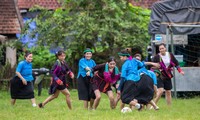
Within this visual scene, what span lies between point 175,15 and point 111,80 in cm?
817

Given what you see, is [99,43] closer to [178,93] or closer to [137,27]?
[137,27]

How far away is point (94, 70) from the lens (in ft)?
57.1

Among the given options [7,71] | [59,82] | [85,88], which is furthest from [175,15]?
[59,82]

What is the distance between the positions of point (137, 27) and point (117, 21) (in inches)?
40.8

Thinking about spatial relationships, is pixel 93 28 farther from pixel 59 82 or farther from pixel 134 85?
pixel 134 85

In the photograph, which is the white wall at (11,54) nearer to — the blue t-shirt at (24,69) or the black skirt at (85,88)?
the blue t-shirt at (24,69)

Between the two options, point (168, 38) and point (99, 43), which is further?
point (99, 43)

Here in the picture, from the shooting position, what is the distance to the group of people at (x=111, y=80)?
1633 centimetres

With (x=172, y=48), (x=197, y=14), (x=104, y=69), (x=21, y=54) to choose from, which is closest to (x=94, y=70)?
(x=104, y=69)

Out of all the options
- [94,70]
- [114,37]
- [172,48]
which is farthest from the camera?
[114,37]

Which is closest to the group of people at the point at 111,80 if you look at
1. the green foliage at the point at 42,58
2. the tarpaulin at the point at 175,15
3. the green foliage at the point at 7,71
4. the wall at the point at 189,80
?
the wall at the point at 189,80

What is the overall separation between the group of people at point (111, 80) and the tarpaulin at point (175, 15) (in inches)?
237

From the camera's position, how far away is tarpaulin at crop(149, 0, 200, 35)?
80.9 feet

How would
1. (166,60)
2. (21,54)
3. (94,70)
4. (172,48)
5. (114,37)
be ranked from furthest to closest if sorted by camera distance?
1. (21,54)
2. (114,37)
3. (172,48)
4. (166,60)
5. (94,70)
